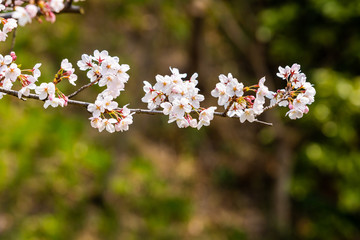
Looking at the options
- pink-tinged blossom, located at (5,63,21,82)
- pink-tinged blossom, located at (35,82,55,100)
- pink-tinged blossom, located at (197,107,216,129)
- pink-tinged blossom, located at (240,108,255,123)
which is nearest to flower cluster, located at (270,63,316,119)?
pink-tinged blossom, located at (240,108,255,123)

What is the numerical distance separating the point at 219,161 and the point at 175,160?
0.73 meters

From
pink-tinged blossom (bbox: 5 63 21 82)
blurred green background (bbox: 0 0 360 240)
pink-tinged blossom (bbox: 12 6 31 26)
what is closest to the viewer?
pink-tinged blossom (bbox: 12 6 31 26)

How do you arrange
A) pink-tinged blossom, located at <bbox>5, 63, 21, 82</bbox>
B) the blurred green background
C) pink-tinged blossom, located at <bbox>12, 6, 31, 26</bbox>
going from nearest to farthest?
pink-tinged blossom, located at <bbox>12, 6, 31, 26</bbox>
pink-tinged blossom, located at <bbox>5, 63, 21, 82</bbox>
the blurred green background

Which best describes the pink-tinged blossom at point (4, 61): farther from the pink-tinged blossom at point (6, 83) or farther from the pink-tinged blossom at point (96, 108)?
the pink-tinged blossom at point (96, 108)

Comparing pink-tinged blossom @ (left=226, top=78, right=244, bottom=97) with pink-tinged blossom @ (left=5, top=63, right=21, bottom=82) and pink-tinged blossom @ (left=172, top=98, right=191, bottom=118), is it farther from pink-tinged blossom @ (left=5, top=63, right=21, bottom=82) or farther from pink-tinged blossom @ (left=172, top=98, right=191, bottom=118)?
pink-tinged blossom @ (left=5, top=63, right=21, bottom=82)

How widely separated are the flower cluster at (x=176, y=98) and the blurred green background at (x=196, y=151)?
10.0 ft

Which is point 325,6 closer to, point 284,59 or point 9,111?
point 284,59

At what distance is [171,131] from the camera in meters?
6.61

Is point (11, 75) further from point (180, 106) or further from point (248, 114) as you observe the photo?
point (248, 114)

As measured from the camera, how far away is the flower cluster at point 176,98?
1.36m

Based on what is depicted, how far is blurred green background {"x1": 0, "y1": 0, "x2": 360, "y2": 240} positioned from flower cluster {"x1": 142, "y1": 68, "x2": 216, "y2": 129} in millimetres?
3059

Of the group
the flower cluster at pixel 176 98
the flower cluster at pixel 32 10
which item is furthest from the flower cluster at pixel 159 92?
the flower cluster at pixel 32 10

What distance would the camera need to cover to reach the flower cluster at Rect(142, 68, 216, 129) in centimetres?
136

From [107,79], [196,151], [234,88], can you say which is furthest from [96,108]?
[196,151]
